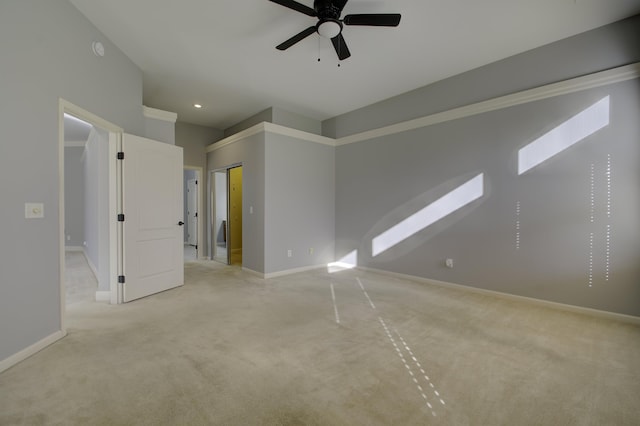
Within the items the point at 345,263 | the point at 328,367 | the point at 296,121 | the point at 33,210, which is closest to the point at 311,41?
the point at 296,121

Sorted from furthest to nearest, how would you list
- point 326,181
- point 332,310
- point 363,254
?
1. point 326,181
2. point 363,254
3. point 332,310

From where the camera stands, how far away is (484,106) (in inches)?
148

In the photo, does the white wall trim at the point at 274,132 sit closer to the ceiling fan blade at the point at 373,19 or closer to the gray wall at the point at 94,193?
the gray wall at the point at 94,193

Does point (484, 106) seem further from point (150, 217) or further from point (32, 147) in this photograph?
point (32, 147)

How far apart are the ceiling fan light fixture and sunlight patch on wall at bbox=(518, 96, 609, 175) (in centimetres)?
272

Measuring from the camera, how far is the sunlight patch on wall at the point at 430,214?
3889mm

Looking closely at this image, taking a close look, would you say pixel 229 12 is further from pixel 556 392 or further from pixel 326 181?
pixel 556 392

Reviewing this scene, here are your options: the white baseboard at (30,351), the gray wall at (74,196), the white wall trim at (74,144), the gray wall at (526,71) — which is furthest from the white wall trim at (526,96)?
the gray wall at (74,196)

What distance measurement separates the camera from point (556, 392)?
1.76 m

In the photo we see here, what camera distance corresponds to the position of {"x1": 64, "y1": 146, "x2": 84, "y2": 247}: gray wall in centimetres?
761

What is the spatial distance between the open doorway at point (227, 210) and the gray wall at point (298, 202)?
1.14 metres

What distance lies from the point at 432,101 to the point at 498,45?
3.66 feet

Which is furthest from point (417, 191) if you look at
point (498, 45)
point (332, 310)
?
point (332, 310)

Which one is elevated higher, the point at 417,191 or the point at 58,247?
the point at 417,191
